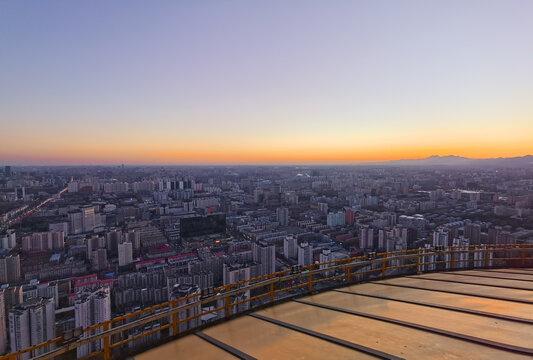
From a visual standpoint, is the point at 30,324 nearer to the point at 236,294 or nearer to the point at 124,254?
the point at 236,294

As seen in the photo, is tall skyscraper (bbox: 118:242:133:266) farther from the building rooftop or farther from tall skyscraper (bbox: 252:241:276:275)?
the building rooftop

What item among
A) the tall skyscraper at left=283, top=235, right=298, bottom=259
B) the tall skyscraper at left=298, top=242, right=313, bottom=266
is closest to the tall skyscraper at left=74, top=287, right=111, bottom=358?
the tall skyscraper at left=298, top=242, right=313, bottom=266

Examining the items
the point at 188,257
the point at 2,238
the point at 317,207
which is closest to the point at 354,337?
the point at 188,257

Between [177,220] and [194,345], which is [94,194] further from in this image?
[194,345]

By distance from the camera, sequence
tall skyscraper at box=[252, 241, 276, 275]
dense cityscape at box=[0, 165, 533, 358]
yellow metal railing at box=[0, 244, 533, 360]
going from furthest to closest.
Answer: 1. tall skyscraper at box=[252, 241, 276, 275]
2. dense cityscape at box=[0, 165, 533, 358]
3. yellow metal railing at box=[0, 244, 533, 360]

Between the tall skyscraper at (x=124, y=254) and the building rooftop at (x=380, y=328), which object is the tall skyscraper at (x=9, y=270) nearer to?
the tall skyscraper at (x=124, y=254)

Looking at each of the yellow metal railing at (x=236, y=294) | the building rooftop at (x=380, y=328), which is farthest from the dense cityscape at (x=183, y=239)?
the building rooftop at (x=380, y=328)

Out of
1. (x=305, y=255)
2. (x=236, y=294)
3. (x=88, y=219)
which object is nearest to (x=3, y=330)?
(x=236, y=294)
